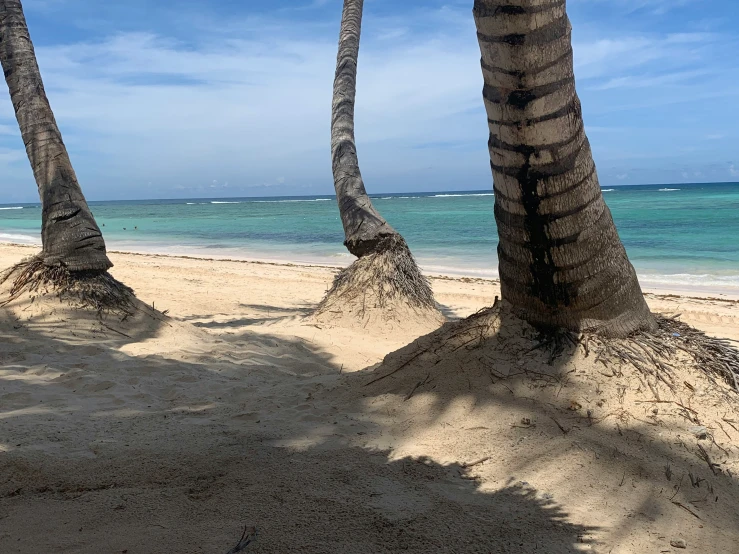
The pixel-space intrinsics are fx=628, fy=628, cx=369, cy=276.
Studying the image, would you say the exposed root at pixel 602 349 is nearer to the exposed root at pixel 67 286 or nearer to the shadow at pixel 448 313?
the exposed root at pixel 67 286

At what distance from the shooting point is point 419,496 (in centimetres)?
281

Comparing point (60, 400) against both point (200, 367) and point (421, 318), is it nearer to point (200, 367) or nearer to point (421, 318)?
point (200, 367)

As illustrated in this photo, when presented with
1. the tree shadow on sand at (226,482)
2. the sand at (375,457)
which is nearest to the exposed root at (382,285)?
the sand at (375,457)

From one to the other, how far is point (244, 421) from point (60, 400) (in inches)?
53.2

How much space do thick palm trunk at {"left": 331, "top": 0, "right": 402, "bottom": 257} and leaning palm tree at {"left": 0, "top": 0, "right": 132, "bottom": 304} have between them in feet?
9.60

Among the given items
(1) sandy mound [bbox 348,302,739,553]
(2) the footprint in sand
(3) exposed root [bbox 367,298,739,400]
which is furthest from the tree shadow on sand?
(3) exposed root [bbox 367,298,739,400]

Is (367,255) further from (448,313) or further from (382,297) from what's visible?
(448,313)

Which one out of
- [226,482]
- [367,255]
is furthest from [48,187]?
[226,482]

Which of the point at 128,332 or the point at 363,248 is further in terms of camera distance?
the point at 363,248

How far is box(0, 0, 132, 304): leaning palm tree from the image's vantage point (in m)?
6.11

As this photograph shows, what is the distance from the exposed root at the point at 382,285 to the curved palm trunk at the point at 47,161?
111 inches

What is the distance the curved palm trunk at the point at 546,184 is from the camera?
3.17 meters

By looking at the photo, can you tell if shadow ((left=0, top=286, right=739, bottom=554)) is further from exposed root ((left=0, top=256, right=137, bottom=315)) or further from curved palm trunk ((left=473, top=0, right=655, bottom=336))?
exposed root ((left=0, top=256, right=137, bottom=315))

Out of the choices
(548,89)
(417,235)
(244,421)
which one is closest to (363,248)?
(244,421)
